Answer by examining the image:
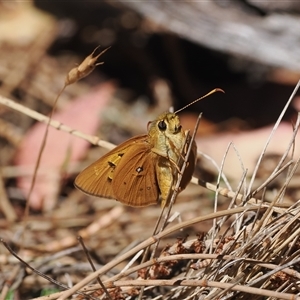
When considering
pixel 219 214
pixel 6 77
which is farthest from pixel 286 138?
pixel 6 77

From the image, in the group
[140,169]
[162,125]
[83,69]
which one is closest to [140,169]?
[140,169]

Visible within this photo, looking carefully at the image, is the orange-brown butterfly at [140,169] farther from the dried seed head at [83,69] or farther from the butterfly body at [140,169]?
the dried seed head at [83,69]

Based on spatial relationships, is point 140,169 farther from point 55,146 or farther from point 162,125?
point 55,146

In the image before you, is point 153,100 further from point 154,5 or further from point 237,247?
point 237,247

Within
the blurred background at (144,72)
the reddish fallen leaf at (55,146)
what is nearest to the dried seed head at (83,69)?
the reddish fallen leaf at (55,146)

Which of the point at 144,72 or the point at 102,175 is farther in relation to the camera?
the point at 144,72

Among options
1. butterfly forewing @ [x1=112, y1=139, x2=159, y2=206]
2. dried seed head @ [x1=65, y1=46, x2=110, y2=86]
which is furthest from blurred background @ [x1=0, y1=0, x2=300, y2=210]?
dried seed head @ [x1=65, y1=46, x2=110, y2=86]

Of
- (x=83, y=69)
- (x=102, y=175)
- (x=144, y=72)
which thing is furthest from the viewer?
(x=144, y=72)

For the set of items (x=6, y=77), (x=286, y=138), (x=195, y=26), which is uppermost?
(x=195, y=26)
